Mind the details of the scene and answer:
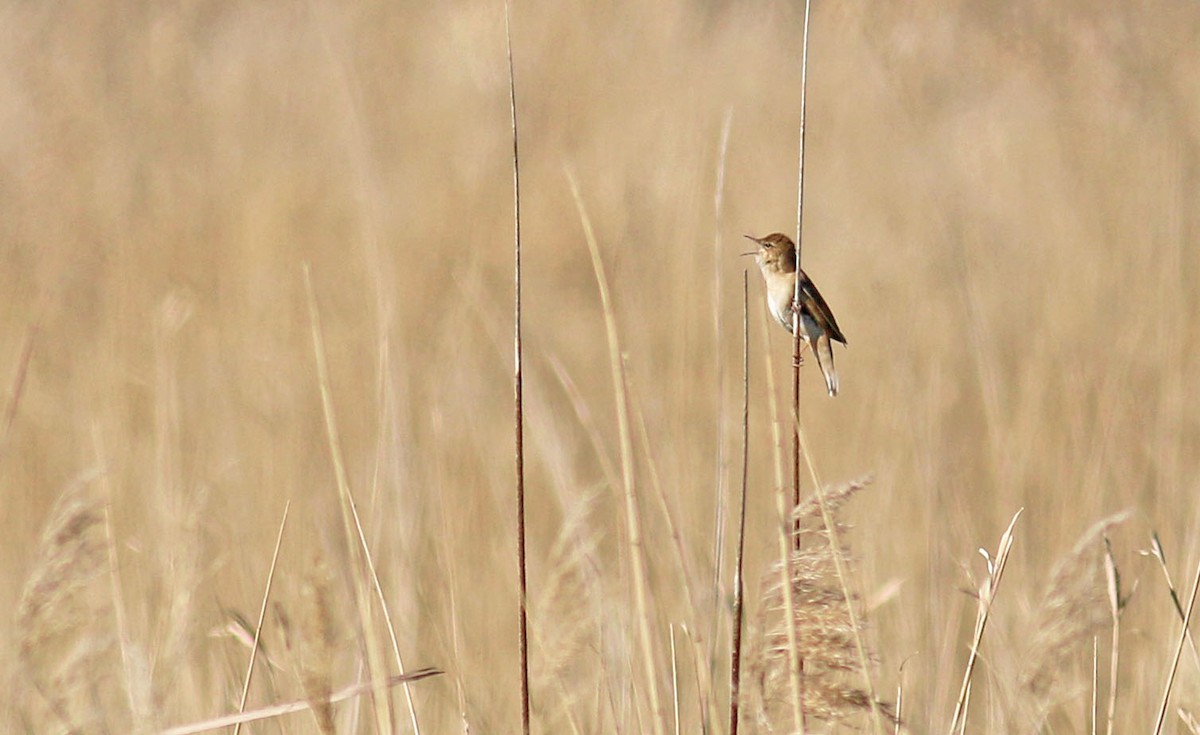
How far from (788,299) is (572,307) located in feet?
9.06

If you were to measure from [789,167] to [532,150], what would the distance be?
0.96 metres

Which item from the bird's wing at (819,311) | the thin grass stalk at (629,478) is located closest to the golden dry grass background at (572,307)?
the thin grass stalk at (629,478)

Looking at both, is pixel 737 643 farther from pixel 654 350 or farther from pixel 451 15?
pixel 451 15

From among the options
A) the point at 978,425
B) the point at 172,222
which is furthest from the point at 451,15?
the point at 978,425

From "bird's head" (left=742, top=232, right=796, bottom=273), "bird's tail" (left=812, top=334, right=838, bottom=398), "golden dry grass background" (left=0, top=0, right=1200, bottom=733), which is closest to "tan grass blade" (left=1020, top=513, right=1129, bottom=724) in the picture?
"golden dry grass background" (left=0, top=0, right=1200, bottom=733)

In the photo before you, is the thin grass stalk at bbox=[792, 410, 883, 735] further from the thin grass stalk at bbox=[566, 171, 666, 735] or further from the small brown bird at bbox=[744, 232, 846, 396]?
the small brown bird at bbox=[744, 232, 846, 396]

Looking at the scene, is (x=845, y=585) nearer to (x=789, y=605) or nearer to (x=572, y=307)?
(x=789, y=605)

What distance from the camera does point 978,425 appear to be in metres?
3.02

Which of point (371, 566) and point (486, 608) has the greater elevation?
point (371, 566)

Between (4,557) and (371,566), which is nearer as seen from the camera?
(371,566)

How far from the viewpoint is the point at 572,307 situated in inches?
158

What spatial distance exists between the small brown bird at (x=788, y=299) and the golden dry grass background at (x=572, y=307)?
11 centimetres

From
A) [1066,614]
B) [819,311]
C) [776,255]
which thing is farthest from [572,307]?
[1066,614]

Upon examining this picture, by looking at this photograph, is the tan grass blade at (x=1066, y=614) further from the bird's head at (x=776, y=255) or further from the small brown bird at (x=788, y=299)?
the bird's head at (x=776, y=255)
